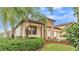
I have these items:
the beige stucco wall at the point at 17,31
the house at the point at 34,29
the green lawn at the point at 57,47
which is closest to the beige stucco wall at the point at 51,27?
the house at the point at 34,29

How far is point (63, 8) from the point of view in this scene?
2.83 m

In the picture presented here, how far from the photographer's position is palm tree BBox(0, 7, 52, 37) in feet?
9.32

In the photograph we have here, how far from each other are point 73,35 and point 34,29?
0.49m

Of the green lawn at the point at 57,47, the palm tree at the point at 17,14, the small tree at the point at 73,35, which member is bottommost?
the green lawn at the point at 57,47

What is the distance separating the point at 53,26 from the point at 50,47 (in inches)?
10.4

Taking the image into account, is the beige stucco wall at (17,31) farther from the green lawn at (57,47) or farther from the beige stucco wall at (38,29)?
the green lawn at (57,47)

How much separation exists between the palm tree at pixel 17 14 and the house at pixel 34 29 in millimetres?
55

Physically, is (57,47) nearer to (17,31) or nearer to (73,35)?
(73,35)

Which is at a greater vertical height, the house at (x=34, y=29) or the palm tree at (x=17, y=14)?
the palm tree at (x=17, y=14)

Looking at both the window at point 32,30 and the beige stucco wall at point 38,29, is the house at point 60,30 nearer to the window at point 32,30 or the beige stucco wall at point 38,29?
the beige stucco wall at point 38,29

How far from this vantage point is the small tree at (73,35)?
9.26 feet

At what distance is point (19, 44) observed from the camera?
9.32 feet
